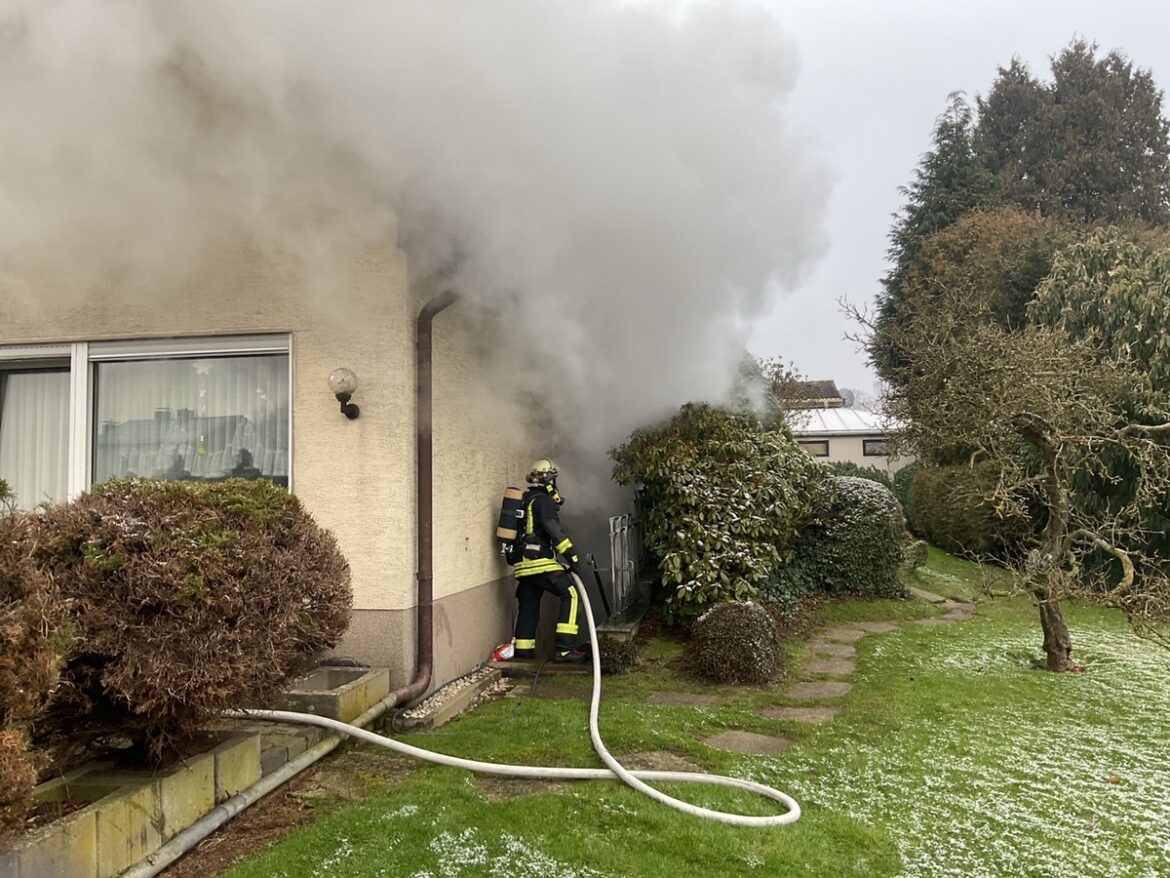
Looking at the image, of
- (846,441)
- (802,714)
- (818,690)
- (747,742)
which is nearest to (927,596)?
(818,690)

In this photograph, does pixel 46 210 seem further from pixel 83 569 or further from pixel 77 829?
pixel 77 829

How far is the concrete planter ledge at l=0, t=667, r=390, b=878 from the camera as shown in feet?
7.86

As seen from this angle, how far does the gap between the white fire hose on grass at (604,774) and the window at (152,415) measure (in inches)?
67.6

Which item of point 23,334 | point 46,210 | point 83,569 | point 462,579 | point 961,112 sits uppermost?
point 961,112

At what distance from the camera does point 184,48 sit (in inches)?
171

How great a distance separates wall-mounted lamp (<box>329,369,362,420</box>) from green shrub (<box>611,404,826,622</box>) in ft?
10.7

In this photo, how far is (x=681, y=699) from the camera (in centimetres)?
556

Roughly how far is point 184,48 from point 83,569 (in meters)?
3.07

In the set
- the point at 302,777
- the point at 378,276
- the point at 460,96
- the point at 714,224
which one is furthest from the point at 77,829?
the point at 714,224

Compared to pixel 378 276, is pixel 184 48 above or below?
above

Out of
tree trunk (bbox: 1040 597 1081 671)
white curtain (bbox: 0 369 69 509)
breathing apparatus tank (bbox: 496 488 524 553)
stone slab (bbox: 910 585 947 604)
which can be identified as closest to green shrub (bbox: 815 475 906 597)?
stone slab (bbox: 910 585 947 604)

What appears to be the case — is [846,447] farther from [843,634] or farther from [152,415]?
[152,415]

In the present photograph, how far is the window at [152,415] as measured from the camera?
5148 millimetres

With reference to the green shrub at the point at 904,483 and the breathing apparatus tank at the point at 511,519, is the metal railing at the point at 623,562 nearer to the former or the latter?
the breathing apparatus tank at the point at 511,519
